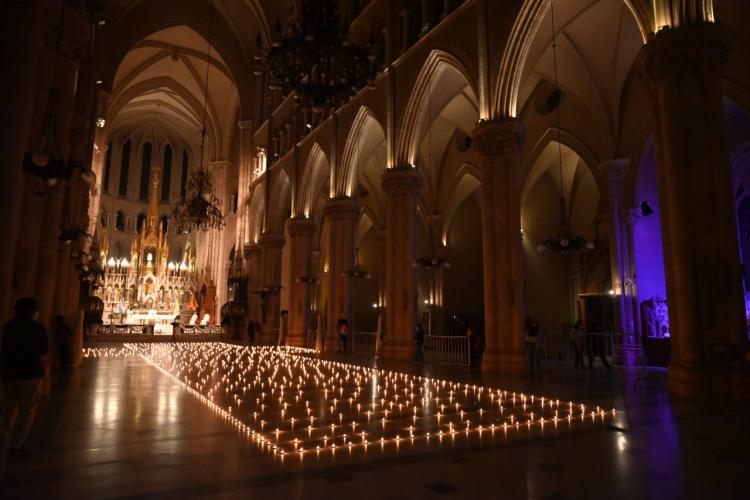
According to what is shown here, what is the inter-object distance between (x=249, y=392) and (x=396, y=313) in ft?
24.2

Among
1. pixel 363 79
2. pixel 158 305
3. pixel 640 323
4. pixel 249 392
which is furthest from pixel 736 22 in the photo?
pixel 158 305

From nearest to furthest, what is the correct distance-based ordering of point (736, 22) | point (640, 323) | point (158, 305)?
point (736, 22), point (640, 323), point (158, 305)

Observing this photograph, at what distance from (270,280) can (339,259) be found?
791 cm

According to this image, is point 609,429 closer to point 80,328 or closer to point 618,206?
point 80,328

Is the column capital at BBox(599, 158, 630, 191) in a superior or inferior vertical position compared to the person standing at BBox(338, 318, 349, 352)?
superior

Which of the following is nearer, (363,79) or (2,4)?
(2,4)

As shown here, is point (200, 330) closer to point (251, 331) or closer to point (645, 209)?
point (251, 331)

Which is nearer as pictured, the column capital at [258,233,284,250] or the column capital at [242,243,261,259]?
the column capital at [258,233,284,250]

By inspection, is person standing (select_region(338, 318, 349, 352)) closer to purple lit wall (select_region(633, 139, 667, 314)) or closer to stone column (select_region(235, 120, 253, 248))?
purple lit wall (select_region(633, 139, 667, 314))

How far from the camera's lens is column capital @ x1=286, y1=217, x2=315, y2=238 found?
23.2m

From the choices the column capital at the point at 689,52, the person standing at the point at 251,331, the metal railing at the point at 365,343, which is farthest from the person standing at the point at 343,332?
the column capital at the point at 689,52

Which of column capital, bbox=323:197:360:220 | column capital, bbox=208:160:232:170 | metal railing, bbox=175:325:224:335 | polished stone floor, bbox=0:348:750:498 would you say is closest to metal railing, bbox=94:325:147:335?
metal railing, bbox=175:325:224:335

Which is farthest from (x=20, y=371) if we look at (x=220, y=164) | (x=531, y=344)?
(x=220, y=164)

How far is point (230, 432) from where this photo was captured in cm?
518
